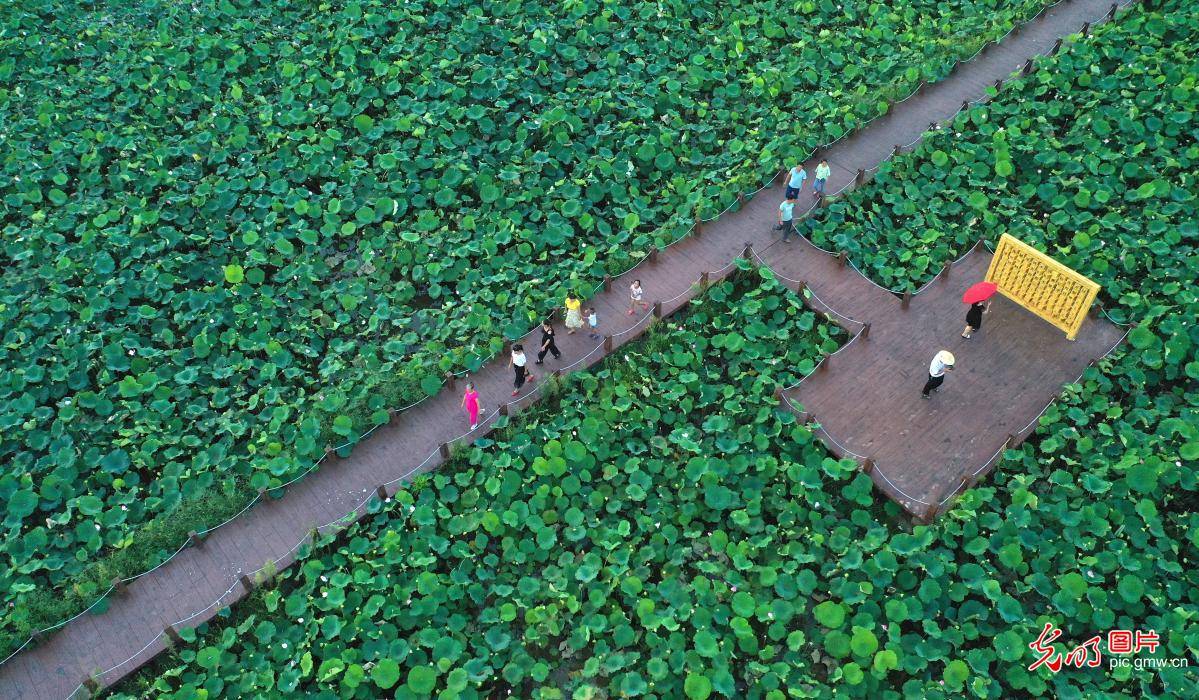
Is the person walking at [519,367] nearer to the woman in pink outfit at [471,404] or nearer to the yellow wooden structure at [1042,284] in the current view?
the woman in pink outfit at [471,404]

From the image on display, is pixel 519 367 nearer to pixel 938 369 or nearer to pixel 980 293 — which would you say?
pixel 938 369

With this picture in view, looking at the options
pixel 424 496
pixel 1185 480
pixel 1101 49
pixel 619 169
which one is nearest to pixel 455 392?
pixel 424 496

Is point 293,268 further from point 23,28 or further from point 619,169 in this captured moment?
point 23,28

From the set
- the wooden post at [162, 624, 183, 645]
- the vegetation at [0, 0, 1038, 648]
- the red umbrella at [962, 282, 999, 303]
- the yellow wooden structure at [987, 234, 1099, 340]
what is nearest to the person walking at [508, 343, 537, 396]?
the vegetation at [0, 0, 1038, 648]

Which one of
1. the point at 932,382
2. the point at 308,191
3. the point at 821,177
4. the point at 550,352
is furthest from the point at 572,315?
the point at 308,191

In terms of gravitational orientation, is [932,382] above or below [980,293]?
below

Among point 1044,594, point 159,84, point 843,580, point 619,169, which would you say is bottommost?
point 1044,594

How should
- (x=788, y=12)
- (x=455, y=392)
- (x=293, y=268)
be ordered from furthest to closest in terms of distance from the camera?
1. (x=788, y=12)
2. (x=293, y=268)
3. (x=455, y=392)
